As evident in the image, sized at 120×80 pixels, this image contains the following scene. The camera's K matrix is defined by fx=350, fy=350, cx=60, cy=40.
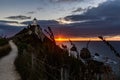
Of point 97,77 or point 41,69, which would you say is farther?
point 41,69

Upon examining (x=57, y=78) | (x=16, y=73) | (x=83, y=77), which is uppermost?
(x=83, y=77)

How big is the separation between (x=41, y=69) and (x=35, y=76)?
54 centimetres

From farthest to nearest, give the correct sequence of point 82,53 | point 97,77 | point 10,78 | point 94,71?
1. point 10,78
2. point 82,53
3. point 94,71
4. point 97,77

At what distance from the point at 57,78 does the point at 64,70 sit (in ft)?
14.3

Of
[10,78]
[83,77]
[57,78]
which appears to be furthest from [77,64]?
[10,78]

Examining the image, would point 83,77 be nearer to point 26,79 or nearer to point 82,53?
point 82,53

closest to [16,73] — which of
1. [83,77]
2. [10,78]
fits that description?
[10,78]

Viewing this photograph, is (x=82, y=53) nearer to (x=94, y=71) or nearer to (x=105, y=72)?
(x=94, y=71)

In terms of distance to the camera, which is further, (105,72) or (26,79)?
(26,79)

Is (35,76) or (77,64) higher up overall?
(77,64)

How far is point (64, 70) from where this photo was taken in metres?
9.76

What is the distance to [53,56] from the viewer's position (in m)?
15.3

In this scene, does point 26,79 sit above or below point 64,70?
below

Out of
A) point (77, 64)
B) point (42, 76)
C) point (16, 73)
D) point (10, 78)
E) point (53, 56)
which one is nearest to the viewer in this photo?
point (77, 64)
